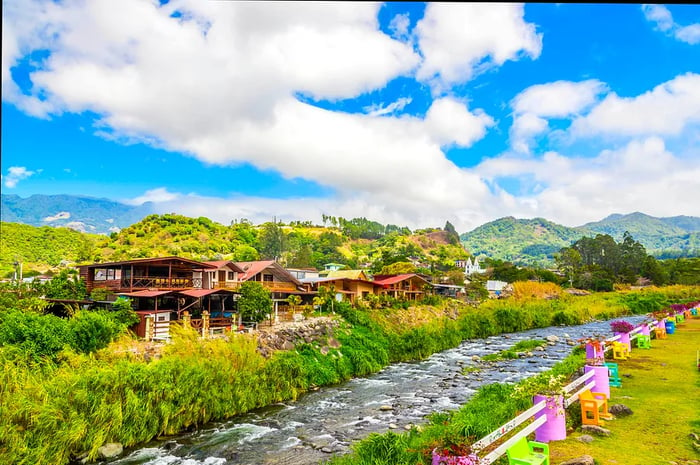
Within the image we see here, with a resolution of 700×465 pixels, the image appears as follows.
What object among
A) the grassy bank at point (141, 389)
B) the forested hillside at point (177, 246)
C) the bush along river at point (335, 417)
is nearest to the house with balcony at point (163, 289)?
the grassy bank at point (141, 389)

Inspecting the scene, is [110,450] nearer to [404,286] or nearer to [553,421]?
[553,421]

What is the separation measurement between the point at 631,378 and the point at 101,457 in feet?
52.3

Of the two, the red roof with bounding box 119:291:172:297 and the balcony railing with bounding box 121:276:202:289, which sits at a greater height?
the balcony railing with bounding box 121:276:202:289

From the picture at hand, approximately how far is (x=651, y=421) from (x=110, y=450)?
13.7 meters

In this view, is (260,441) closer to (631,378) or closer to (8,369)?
(8,369)

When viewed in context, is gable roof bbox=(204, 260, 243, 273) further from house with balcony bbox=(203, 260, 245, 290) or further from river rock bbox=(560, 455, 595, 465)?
river rock bbox=(560, 455, 595, 465)

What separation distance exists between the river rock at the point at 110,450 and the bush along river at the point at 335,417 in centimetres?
29

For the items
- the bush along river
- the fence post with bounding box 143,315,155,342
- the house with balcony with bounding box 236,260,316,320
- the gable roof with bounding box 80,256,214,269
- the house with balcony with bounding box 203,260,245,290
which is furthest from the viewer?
A: the house with balcony with bounding box 236,260,316,320

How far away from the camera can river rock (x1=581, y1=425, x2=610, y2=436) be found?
26.5ft

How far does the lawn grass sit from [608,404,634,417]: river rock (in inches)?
4.5

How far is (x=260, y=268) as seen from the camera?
121 ft

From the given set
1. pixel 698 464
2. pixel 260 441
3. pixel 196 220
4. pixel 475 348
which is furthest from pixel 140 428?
pixel 196 220

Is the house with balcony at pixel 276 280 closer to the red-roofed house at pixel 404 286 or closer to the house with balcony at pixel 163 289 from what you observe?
the house with balcony at pixel 163 289

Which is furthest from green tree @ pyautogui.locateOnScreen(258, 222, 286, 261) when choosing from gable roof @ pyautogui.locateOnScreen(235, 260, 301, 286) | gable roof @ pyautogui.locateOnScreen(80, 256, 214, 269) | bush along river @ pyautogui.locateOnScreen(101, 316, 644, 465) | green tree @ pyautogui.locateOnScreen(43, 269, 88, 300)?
bush along river @ pyautogui.locateOnScreen(101, 316, 644, 465)
